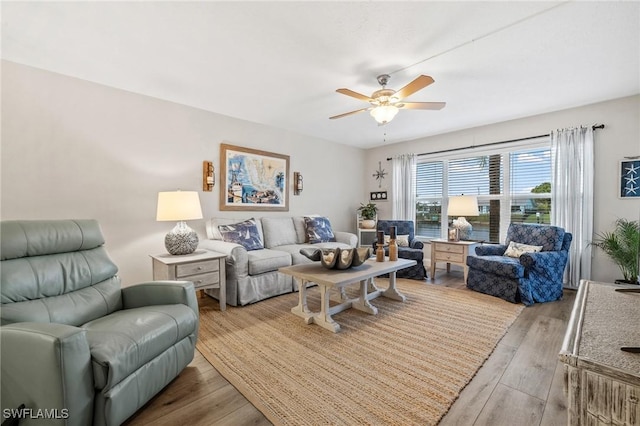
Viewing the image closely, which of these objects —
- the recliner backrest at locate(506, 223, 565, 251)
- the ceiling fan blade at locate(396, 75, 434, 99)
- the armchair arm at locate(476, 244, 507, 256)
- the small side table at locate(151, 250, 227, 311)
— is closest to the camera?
the ceiling fan blade at locate(396, 75, 434, 99)

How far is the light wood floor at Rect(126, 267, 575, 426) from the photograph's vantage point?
145 centimetres

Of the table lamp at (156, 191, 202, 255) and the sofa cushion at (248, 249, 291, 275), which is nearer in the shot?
the table lamp at (156, 191, 202, 255)

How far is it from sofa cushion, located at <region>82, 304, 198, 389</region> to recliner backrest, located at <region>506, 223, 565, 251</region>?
396 cm

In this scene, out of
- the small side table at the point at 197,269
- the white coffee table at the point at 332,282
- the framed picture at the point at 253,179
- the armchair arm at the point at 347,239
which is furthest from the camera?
the armchair arm at the point at 347,239

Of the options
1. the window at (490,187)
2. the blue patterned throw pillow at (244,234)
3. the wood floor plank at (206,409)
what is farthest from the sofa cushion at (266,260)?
the window at (490,187)

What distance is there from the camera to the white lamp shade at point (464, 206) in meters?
3.95

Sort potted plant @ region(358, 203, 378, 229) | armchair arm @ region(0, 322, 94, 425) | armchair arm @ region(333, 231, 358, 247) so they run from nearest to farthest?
armchair arm @ region(0, 322, 94, 425)
armchair arm @ region(333, 231, 358, 247)
potted plant @ region(358, 203, 378, 229)

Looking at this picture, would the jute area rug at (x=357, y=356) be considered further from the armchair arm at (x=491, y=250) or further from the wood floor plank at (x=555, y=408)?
the armchair arm at (x=491, y=250)

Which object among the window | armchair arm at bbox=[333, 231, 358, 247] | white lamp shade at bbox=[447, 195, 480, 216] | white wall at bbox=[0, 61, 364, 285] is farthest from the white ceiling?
armchair arm at bbox=[333, 231, 358, 247]

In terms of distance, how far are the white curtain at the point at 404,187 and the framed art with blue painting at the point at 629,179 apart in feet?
8.76

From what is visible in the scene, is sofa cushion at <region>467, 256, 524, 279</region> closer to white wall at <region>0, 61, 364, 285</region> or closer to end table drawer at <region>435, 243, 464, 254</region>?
end table drawer at <region>435, 243, 464, 254</region>

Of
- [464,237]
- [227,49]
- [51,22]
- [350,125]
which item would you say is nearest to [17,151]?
[51,22]

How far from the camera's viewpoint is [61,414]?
1167 mm

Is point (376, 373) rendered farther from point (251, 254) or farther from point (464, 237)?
point (464, 237)
